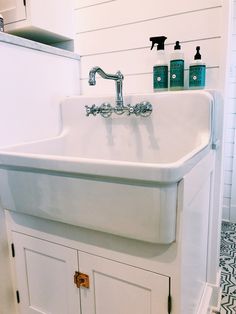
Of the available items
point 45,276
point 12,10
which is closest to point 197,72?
point 12,10

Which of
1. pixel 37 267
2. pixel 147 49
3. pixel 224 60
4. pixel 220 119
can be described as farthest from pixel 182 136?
pixel 37 267

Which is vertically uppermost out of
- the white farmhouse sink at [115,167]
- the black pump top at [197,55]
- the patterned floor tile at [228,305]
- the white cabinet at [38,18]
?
the white cabinet at [38,18]

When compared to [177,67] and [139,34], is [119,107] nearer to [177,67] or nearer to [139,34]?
[177,67]

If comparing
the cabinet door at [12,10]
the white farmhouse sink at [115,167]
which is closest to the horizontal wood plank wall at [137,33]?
the white farmhouse sink at [115,167]

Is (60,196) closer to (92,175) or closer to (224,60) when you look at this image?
(92,175)

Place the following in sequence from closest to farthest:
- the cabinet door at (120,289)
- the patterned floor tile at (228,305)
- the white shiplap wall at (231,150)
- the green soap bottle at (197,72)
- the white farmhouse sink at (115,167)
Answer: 1. the white farmhouse sink at (115,167)
2. the cabinet door at (120,289)
3. the green soap bottle at (197,72)
4. the patterned floor tile at (228,305)
5. the white shiplap wall at (231,150)

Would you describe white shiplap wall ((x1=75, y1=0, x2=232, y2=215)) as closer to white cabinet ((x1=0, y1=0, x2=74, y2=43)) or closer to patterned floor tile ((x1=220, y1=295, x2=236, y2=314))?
white cabinet ((x1=0, y1=0, x2=74, y2=43))

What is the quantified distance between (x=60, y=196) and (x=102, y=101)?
57 cm

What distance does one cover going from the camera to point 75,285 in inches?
36.0

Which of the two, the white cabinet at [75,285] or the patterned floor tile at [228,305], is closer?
the white cabinet at [75,285]

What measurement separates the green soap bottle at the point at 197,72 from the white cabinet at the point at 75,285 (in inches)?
29.2

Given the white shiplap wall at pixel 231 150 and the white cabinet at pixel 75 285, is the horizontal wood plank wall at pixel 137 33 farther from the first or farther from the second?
the white shiplap wall at pixel 231 150

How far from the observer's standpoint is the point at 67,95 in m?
1.34

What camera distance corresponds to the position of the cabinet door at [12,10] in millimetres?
1113
